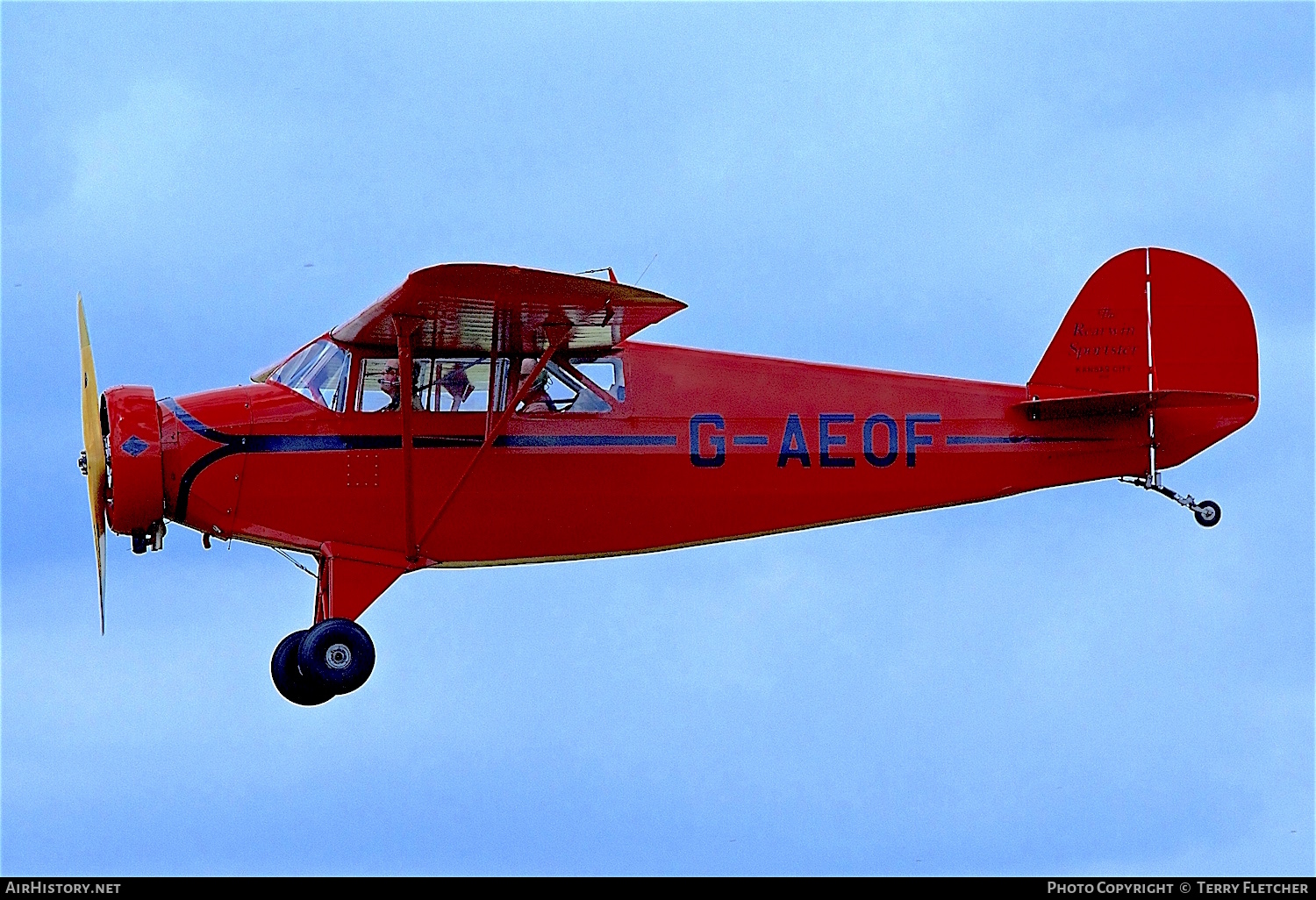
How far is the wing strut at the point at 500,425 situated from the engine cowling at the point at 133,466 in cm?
184

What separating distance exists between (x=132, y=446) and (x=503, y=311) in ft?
9.06

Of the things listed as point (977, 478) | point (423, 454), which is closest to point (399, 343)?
point (423, 454)

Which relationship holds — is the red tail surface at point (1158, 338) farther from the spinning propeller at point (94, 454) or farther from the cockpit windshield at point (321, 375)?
the spinning propeller at point (94, 454)

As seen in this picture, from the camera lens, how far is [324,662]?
14445mm

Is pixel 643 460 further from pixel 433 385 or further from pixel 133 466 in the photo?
pixel 133 466

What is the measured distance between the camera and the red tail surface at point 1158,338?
17.0m

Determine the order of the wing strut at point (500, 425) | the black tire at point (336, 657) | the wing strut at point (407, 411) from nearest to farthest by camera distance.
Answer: the black tire at point (336, 657), the wing strut at point (407, 411), the wing strut at point (500, 425)

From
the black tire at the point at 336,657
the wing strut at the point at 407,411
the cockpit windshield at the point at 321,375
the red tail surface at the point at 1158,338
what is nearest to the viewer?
the black tire at the point at 336,657

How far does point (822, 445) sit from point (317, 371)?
3805mm

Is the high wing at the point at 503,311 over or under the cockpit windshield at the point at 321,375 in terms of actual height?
over

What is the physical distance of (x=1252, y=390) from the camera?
1711 cm

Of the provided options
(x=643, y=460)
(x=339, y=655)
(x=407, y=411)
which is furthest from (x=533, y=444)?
(x=339, y=655)

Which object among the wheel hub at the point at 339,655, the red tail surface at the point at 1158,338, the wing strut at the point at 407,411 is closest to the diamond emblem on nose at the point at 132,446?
the wing strut at the point at 407,411

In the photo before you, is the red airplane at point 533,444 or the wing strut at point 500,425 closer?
the red airplane at point 533,444
